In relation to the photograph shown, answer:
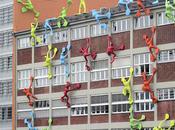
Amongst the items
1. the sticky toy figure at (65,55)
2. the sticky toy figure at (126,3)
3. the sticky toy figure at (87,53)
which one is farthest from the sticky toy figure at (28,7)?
the sticky toy figure at (126,3)

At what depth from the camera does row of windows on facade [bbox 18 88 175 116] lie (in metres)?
42.9

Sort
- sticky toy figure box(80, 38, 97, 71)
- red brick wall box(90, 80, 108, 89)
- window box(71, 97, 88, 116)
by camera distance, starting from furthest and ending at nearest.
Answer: window box(71, 97, 88, 116)
sticky toy figure box(80, 38, 97, 71)
red brick wall box(90, 80, 108, 89)

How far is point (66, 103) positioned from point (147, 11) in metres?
10.5

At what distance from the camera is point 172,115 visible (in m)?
41.8

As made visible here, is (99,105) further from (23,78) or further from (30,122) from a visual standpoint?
(23,78)

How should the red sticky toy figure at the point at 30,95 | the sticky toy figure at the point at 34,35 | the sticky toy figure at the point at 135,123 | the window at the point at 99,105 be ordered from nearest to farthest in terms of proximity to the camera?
the sticky toy figure at the point at 135,123, the window at the point at 99,105, the red sticky toy figure at the point at 30,95, the sticky toy figure at the point at 34,35

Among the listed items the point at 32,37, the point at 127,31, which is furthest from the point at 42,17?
the point at 127,31

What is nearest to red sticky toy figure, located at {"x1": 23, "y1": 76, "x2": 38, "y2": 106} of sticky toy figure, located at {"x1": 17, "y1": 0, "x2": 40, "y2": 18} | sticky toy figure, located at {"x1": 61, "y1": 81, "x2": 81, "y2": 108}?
sticky toy figure, located at {"x1": 61, "y1": 81, "x2": 81, "y2": 108}

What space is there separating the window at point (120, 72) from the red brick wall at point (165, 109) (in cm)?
409

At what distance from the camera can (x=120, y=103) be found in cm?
4522

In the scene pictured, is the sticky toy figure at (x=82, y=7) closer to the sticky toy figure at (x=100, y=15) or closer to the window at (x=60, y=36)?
the window at (x=60, y=36)

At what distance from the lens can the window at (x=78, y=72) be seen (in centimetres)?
4866

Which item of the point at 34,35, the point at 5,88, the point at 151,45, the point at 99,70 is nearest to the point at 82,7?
the point at 34,35

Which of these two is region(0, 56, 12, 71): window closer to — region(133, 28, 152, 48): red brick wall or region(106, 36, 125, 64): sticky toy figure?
region(106, 36, 125, 64): sticky toy figure
